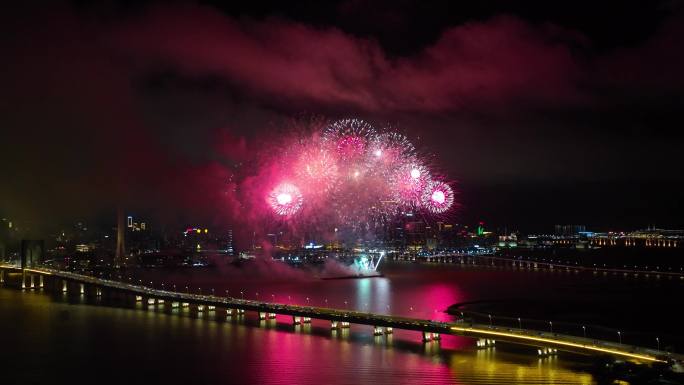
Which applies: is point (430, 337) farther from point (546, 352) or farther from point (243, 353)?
point (243, 353)

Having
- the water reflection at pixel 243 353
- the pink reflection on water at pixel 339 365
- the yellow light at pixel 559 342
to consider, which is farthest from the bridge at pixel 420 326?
the pink reflection on water at pixel 339 365

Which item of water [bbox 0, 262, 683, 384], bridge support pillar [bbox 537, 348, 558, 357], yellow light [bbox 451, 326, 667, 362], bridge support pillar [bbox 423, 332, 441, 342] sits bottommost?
water [bbox 0, 262, 683, 384]

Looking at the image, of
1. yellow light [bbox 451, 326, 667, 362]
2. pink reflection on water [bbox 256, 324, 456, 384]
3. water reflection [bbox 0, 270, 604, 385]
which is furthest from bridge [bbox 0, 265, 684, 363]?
pink reflection on water [bbox 256, 324, 456, 384]

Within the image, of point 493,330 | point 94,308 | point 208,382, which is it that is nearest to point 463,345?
point 493,330

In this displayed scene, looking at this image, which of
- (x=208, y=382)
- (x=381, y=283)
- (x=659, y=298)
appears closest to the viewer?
(x=208, y=382)

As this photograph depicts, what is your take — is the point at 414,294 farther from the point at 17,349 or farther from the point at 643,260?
the point at 643,260

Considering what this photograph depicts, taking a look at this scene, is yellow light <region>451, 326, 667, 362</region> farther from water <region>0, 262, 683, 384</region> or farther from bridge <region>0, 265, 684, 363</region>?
water <region>0, 262, 683, 384</region>

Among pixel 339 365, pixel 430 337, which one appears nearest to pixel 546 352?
pixel 430 337

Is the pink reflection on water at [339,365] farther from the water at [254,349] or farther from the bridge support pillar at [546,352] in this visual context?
the bridge support pillar at [546,352]
